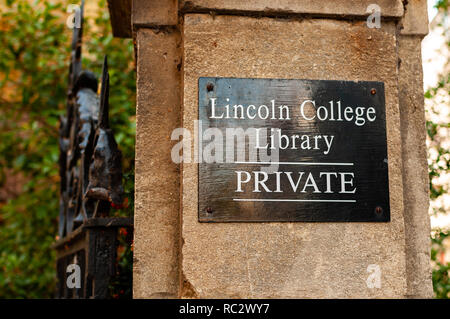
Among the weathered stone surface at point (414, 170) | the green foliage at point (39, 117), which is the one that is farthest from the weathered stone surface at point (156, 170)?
the green foliage at point (39, 117)

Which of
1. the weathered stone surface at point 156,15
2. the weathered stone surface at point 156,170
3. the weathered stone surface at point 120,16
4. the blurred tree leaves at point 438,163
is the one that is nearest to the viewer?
the weathered stone surface at point 156,170

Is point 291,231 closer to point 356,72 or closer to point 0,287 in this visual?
point 356,72

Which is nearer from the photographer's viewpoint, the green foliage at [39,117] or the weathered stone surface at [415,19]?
the weathered stone surface at [415,19]

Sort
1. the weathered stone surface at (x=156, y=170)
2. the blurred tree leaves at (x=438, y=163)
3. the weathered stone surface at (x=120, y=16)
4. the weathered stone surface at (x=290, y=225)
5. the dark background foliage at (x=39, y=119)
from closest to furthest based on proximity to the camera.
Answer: the weathered stone surface at (x=290, y=225)
the weathered stone surface at (x=156, y=170)
the weathered stone surface at (x=120, y=16)
the blurred tree leaves at (x=438, y=163)
the dark background foliage at (x=39, y=119)

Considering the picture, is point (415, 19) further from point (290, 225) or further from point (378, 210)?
point (290, 225)

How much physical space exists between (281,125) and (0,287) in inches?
182

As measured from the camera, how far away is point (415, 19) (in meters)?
2.47

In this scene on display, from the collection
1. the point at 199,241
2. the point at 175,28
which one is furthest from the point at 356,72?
the point at 199,241

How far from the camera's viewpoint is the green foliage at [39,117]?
5.57m

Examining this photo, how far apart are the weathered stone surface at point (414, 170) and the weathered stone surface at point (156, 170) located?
37.5 inches

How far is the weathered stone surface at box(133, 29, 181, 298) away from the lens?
2.19 metres

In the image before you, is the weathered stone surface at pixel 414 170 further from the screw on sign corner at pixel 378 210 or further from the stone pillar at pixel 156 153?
the stone pillar at pixel 156 153

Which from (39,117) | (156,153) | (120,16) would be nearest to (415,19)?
(156,153)

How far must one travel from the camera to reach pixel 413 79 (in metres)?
2.43
